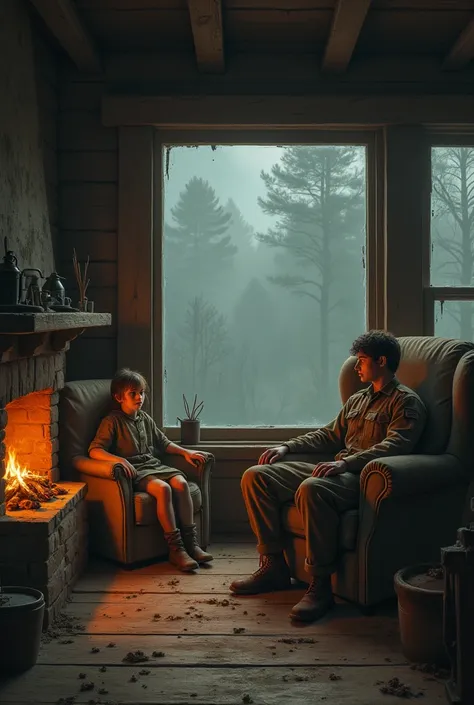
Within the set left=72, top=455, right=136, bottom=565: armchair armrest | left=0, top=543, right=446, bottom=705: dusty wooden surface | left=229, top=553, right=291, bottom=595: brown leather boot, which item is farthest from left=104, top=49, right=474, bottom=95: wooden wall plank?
left=0, top=543, right=446, bottom=705: dusty wooden surface

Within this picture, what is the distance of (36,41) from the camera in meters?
4.37

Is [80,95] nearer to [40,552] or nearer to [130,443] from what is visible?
[130,443]

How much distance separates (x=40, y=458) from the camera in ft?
13.5

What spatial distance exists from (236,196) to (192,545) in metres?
2.10

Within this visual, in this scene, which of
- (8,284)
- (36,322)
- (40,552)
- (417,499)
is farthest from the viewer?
(417,499)

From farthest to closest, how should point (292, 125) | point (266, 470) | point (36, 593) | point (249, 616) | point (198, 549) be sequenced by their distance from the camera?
point (292, 125)
point (198, 549)
point (266, 470)
point (249, 616)
point (36, 593)

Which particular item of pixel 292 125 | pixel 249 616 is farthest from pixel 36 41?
pixel 249 616

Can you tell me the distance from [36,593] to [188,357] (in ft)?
7.32

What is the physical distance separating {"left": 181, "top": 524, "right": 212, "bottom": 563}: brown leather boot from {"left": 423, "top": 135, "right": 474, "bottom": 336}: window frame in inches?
71.1

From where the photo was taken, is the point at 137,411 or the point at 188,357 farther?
the point at 188,357

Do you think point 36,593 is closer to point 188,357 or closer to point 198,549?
point 198,549

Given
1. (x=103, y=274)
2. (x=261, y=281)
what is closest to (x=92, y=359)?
(x=103, y=274)

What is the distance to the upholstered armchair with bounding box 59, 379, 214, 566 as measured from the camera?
4082mm

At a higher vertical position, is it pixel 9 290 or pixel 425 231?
pixel 425 231
